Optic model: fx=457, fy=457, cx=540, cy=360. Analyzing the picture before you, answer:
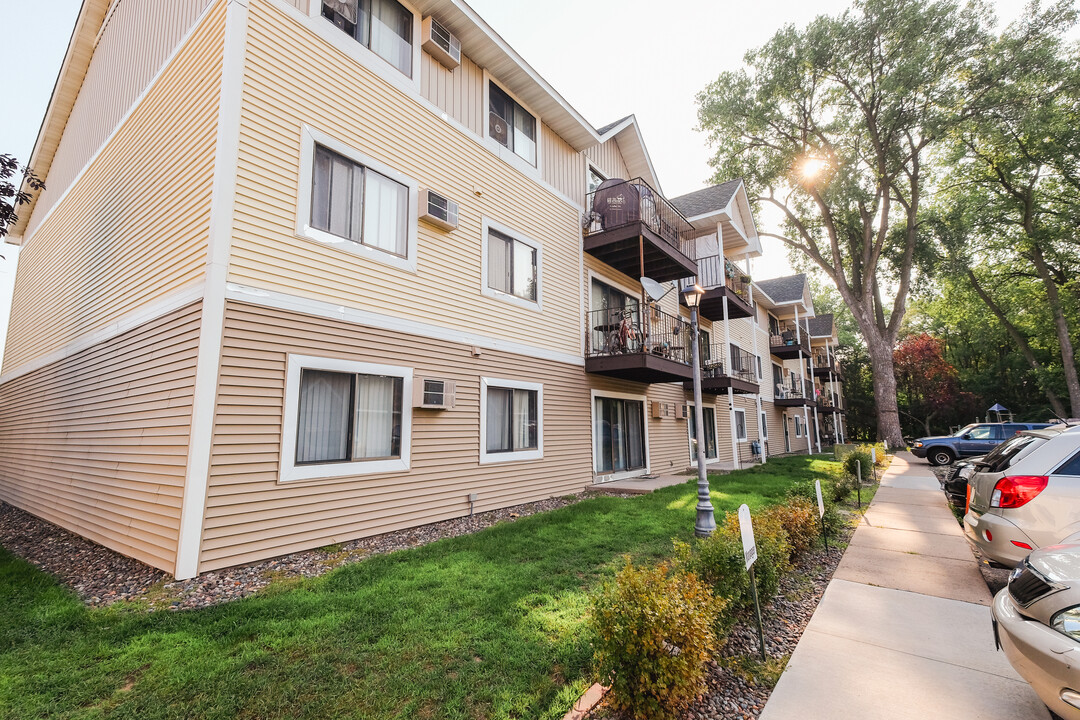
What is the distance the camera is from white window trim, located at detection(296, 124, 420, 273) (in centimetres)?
595

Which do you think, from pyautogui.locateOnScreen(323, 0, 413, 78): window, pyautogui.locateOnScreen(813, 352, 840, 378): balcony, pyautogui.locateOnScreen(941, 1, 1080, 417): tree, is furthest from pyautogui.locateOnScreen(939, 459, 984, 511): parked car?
pyautogui.locateOnScreen(813, 352, 840, 378): balcony

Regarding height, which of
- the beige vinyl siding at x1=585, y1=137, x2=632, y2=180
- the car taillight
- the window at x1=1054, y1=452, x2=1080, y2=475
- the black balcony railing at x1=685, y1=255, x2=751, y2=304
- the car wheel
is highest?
the beige vinyl siding at x1=585, y1=137, x2=632, y2=180

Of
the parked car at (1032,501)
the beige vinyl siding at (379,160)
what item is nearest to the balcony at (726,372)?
the beige vinyl siding at (379,160)

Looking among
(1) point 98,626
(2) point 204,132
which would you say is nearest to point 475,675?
(1) point 98,626

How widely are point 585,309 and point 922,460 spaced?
705 inches

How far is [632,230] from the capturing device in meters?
11.0

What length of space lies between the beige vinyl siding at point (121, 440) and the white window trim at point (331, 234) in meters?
1.69

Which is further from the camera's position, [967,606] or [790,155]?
[790,155]

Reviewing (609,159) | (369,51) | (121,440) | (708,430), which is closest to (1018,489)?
(369,51)

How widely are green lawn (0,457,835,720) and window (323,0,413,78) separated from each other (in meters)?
7.61

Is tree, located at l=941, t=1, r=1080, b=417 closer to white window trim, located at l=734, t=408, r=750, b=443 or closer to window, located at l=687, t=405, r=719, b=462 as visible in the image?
white window trim, located at l=734, t=408, r=750, b=443

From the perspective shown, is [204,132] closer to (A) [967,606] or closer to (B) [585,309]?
(B) [585,309]

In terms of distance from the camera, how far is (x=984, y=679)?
9.94 ft

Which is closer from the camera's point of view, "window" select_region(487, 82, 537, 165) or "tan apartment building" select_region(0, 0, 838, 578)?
"tan apartment building" select_region(0, 0, 838, 578)
